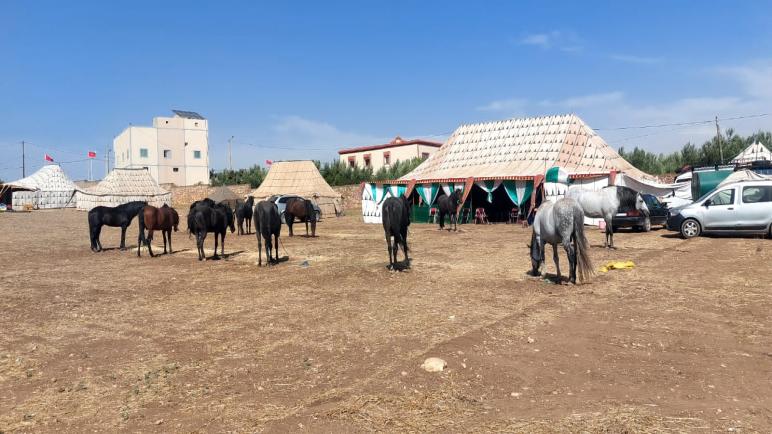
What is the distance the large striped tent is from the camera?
1043 inches

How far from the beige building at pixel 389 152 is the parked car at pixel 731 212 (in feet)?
130

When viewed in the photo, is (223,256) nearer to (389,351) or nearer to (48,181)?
(389,351)

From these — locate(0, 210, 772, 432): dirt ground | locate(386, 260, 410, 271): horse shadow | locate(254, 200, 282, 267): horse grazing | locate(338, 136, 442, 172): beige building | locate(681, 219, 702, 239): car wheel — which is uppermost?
locate(338, 136, 442, 172): beige building

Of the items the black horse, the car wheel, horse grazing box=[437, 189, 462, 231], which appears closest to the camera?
the black horse

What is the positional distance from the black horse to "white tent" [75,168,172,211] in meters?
36.0

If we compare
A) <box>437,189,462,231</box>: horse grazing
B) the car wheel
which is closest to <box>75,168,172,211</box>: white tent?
<box>437,189,462,231</box>: horse grazing

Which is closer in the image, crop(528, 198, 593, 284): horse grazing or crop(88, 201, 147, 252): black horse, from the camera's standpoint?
crop(528, 198, 593, 284): horse grazing

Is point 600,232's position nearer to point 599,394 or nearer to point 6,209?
point 599,394

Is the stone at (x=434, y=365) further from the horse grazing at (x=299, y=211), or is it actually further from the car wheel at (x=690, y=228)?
the horse grazing at (x=299, y=211)

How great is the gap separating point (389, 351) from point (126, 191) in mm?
52326

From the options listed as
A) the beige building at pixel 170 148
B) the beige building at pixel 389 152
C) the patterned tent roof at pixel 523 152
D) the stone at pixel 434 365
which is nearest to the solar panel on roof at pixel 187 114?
the beige building at pixel 170 148

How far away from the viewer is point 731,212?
53.6 feet

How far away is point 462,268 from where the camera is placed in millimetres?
11883

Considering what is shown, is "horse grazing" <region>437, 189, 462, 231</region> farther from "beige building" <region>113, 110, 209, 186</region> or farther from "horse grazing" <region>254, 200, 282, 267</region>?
"beige building" <region>113, 110, 209, 186</region>
